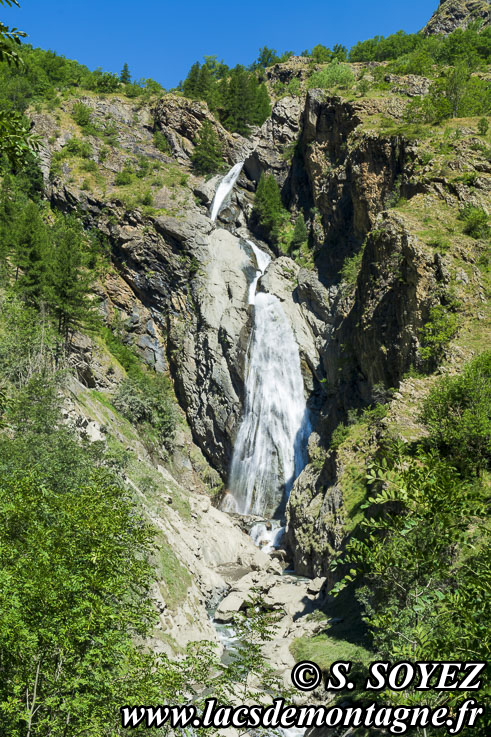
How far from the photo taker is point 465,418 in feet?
61.7

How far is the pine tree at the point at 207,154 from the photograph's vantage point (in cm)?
7256

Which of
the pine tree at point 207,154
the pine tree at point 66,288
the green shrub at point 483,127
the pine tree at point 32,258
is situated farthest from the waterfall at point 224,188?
the green shrub at point 483,127

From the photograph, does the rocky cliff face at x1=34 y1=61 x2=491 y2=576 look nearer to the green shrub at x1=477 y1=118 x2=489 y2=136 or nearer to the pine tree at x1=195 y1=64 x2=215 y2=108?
the green shrub at x1=477 y1=118 x2=489 y2=136

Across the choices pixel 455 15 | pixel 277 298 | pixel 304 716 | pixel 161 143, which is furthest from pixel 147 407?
pixel 455 15

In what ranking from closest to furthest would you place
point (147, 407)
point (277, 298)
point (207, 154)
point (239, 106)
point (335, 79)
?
1. point (147, 407)
2. point (277, 298)
3. point (335, 79)
4. point (207, 154)
5. point (239, 106)

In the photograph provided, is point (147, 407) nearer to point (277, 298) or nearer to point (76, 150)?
point (277, 298)

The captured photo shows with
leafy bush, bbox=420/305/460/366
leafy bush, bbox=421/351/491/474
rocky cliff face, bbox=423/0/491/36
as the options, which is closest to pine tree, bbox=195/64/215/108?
rocky cliff face, bbox=423/0/491/36

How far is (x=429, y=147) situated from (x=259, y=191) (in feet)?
104

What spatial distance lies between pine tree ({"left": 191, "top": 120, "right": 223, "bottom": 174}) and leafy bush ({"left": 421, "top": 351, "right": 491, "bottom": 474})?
2401 inches

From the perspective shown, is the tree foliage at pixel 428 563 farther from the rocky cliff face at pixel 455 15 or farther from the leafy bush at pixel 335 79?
the rocky cliff face at pixel 455 15

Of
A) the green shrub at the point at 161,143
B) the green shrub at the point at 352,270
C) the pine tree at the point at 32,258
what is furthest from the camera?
the green shrub at the point at 161,143

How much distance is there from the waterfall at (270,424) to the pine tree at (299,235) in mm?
11637

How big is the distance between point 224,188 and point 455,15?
261 feet

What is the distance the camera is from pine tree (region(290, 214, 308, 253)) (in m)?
61.7
